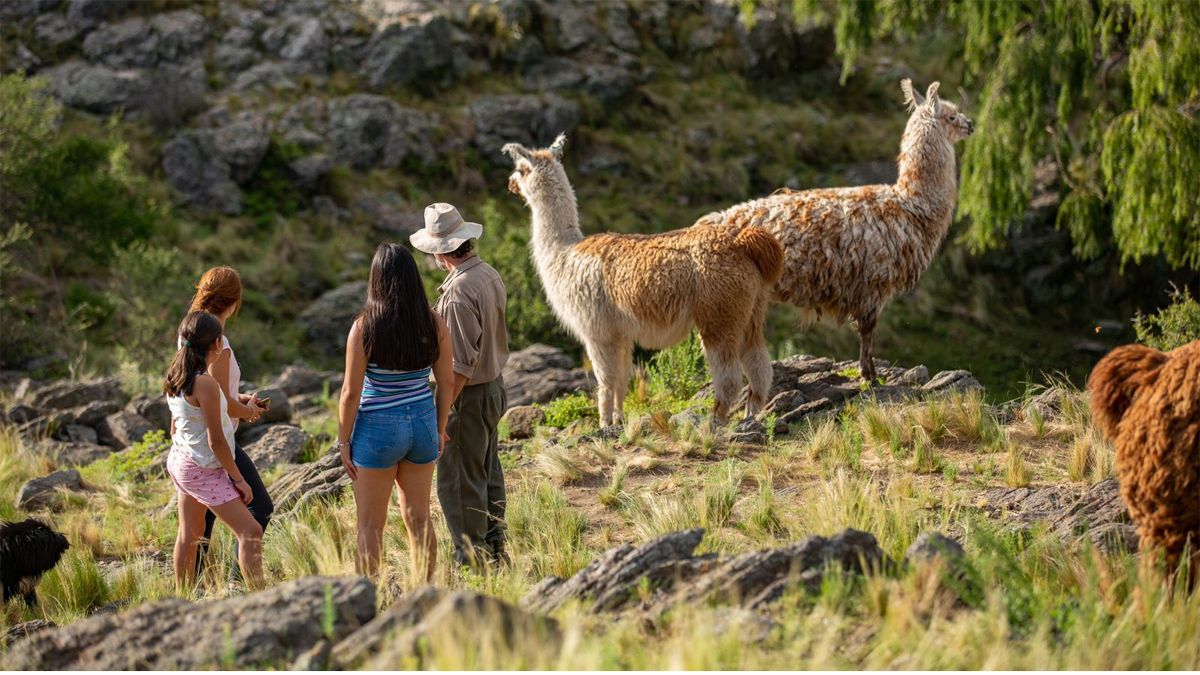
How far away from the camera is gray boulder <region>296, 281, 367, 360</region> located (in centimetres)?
2164

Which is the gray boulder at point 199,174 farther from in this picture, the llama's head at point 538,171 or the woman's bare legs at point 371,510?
the woman's bare legs at point 371,510

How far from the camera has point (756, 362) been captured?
360 inches

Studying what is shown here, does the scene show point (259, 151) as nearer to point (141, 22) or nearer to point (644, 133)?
point (141, 22)

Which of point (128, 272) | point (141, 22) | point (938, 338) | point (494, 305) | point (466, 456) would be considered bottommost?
point (938, 338)

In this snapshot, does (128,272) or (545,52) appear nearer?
(128,272)

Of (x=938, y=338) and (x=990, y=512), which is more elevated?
(x=990, y=512)

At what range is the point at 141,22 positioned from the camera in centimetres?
2836

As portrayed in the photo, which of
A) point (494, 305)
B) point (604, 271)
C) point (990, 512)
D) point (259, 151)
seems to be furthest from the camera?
point (259, 151)

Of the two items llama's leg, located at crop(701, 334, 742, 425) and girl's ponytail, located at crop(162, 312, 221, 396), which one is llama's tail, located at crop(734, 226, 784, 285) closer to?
llama's leg, located at crop(701, 334, 742, 425)

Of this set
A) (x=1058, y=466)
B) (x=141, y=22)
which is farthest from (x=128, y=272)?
(x=1058, y=466)

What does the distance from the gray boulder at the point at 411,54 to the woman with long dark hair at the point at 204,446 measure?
898 inches

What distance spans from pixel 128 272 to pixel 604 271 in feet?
44.7

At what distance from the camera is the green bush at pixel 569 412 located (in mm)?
10508

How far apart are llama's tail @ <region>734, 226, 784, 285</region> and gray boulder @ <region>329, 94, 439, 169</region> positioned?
741 inches
